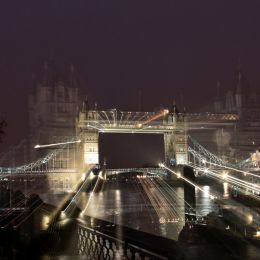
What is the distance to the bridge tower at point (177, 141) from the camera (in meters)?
39.1

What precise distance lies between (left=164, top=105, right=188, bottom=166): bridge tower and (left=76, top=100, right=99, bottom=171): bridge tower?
617cm

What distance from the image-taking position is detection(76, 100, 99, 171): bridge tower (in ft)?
120

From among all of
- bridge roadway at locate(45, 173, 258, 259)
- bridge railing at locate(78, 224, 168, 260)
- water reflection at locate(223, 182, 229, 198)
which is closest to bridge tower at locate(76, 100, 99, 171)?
bridge roadway at locate(45, 173, 258, 259)

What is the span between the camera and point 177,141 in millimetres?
39594

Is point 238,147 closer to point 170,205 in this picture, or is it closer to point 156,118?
point 156,118

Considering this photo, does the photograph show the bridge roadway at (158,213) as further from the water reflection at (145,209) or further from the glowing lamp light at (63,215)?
the glowing lamp light at (63,215)

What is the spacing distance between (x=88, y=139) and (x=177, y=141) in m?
7.47

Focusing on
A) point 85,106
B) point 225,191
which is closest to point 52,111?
point 85,106

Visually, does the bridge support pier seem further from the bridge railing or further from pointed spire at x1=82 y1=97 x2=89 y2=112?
the bridge railing

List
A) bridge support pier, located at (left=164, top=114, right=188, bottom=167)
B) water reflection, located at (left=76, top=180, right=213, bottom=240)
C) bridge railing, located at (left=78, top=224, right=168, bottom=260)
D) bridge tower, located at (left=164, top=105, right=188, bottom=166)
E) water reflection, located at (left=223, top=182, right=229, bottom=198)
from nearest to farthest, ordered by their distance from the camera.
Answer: bridge railing, located at (left=78, top=224, right=168, bottom=260) → water reflection, located at (left=76, top=180, right=213, bottom=240) → water reflection, located at (left=223, top=182, right=229, bottom=198) → bridge tower, located at (left=164, top=105, right=188, bottom=166) → bridge support pier, located at (left=164, top=114, right=188, bottom=167)

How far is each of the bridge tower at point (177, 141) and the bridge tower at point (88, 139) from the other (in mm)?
6174

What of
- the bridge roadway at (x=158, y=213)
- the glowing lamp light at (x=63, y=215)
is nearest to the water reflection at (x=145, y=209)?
the bridge roadway at (x=158, y=213)

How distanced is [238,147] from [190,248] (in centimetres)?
2916

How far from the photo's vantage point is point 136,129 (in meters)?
37.1
